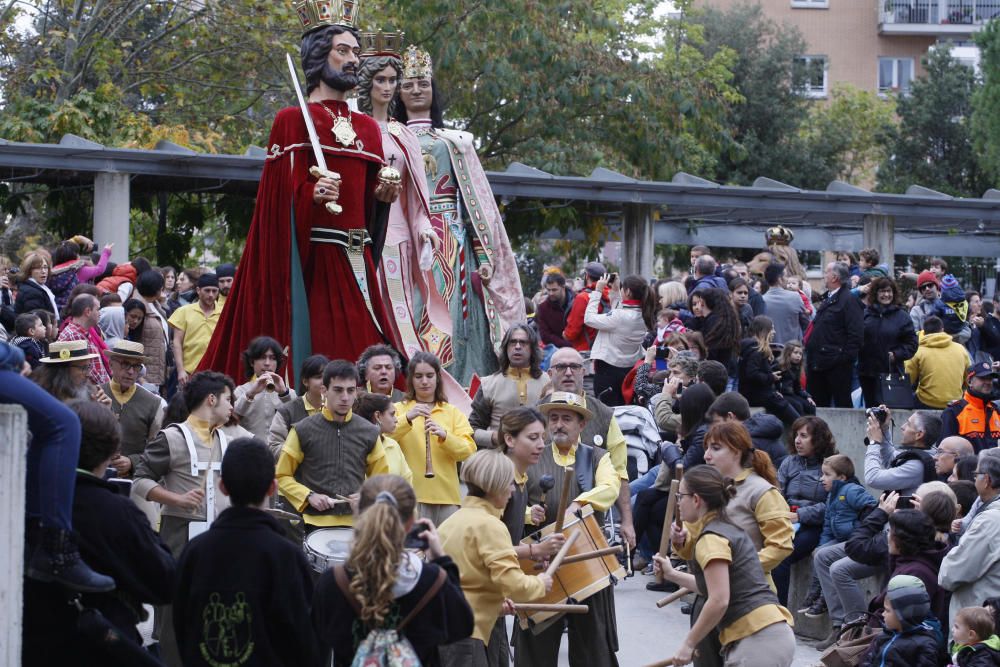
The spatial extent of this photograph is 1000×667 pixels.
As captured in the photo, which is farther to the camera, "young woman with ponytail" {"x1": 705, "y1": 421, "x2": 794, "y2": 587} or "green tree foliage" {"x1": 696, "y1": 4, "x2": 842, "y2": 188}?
"green tree foliage" {"x1": 696, "y1": 4, "x2": 842, "y2": 188}

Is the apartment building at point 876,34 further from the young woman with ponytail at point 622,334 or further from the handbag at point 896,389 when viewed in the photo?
the young woman with ponytail at point 622,334

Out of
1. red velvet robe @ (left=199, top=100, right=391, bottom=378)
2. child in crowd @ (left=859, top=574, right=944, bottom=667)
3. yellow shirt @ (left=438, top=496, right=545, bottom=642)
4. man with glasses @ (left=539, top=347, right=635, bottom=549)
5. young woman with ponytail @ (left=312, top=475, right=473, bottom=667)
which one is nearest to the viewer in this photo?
young woman with ponytail @ (left=312, top=475, right=473, bottom=667)

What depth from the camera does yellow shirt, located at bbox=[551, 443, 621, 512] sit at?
24.7ft

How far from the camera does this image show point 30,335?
982cm

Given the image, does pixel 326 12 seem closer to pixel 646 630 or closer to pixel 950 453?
pixel 646 630

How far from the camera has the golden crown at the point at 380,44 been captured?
11.1 meters

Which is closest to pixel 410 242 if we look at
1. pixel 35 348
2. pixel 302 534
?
pixel 35 348

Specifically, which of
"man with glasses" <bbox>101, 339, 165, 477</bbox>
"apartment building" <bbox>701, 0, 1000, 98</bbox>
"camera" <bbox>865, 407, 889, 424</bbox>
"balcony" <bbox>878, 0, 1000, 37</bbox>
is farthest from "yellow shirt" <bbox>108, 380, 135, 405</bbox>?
"balcony" <bbox>878, 0, 1000, 37</bbox>

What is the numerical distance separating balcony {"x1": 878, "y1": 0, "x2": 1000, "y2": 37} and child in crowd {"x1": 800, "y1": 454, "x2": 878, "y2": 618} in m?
42.0

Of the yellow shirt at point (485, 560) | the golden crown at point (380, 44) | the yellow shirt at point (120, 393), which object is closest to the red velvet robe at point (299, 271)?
the golden crown at point (380, 44)

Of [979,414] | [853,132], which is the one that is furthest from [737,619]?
[853,132]

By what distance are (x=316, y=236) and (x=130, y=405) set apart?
6.93 ft

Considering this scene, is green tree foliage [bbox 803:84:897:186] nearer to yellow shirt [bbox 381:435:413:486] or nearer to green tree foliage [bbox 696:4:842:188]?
green tree foliage [bbox 696:4:842:188]

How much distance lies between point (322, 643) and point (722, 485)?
197 cm
